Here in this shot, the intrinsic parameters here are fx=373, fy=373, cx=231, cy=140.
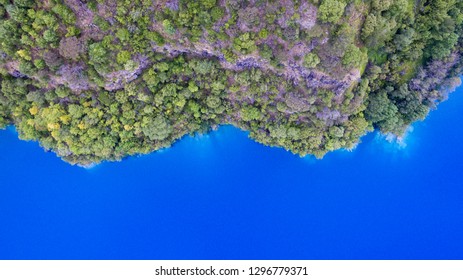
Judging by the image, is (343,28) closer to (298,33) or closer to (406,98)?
(298,33)

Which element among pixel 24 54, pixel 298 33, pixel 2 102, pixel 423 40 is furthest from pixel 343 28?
pixel 2 102

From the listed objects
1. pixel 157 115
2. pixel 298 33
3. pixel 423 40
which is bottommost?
pixel 298 33

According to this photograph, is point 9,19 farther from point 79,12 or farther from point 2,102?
point 2,102

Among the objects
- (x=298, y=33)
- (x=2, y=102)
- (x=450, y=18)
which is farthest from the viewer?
(x=2, y=102)

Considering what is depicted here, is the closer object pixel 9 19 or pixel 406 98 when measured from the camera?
pixel 9 19

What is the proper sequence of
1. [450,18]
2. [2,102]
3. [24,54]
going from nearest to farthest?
[24,54] → [450,18] → [2,102]

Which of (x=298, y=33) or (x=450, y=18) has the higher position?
(x=450, y=18)

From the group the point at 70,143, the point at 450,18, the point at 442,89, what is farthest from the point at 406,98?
the point at 70,143
